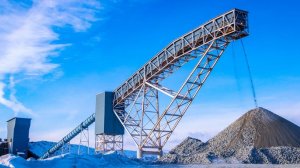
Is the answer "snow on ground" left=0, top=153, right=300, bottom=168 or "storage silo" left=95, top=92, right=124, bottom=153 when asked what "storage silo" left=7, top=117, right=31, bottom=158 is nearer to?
"storage silo" left=95, top=92, right=124, bottom=153

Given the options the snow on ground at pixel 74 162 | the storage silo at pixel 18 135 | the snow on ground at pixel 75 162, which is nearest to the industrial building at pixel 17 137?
the storage silo at pixel 18 135

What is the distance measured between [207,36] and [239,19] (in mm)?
3034

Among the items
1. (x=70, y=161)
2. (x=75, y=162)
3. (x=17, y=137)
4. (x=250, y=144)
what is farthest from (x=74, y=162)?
(x=17, y=137)

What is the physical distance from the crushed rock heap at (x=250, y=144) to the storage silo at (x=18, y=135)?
17756 mm

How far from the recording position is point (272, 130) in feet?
102

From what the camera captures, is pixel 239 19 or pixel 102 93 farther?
pixel 102 93

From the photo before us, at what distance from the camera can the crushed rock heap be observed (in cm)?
2464

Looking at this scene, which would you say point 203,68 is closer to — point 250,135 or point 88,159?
point 250,135

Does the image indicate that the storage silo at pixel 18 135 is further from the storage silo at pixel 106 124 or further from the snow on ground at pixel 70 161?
the snow on ground at pixel 70 161

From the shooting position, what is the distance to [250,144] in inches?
1143

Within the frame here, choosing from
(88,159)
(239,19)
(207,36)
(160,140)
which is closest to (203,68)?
(207,36)

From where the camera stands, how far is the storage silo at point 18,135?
39.7 metres

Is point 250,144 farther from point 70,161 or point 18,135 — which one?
point 18,135

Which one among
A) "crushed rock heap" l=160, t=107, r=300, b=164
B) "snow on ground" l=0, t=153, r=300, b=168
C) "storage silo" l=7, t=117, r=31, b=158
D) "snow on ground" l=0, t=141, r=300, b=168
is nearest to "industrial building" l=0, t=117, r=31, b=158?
"storage silo" l=7, t=117, r=31, b=158
